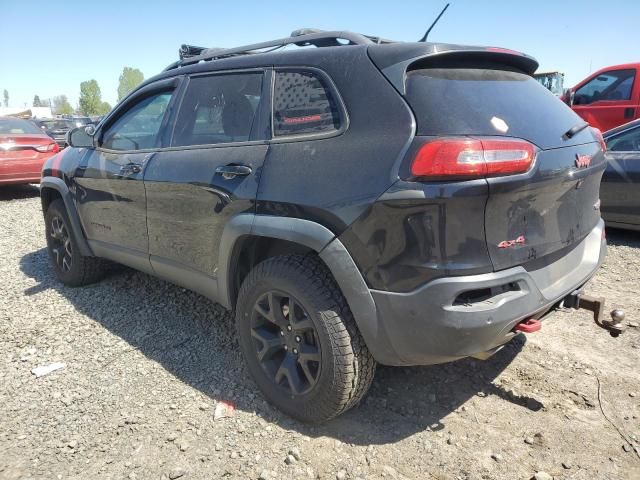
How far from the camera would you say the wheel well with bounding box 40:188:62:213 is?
4473 mm

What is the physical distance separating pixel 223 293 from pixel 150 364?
786 mm

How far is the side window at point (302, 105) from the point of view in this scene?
2.34 m

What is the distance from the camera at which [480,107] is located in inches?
82.7

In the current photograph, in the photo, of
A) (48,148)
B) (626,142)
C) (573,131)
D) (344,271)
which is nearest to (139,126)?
(344,271)

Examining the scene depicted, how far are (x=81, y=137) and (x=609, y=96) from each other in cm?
843

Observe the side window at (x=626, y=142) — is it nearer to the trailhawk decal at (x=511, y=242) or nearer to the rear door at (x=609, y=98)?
the rear door at (x=609, y=98)

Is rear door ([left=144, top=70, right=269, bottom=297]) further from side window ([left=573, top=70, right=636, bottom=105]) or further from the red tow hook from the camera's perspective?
side window ([left=573, top=70, right=636, bottom=105])

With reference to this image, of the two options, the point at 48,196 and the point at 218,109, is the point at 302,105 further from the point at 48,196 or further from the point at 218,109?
the point at 48,196

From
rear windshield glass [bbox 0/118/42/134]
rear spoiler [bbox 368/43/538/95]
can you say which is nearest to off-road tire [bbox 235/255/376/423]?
rear spoiler [bbox 368/43/538/95]

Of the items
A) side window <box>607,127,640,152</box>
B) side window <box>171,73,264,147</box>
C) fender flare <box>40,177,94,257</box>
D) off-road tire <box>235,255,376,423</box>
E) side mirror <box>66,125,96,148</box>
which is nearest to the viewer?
off-road tire <box>235,255,376,423</box>

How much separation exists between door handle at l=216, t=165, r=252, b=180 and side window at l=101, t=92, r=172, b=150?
0.85 metres

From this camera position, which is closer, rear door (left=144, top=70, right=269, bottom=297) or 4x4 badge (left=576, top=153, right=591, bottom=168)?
4x4 badge (left=576, top=153, right=591, bottom=168)

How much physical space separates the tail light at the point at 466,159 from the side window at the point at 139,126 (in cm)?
205

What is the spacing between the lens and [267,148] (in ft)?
8.27
